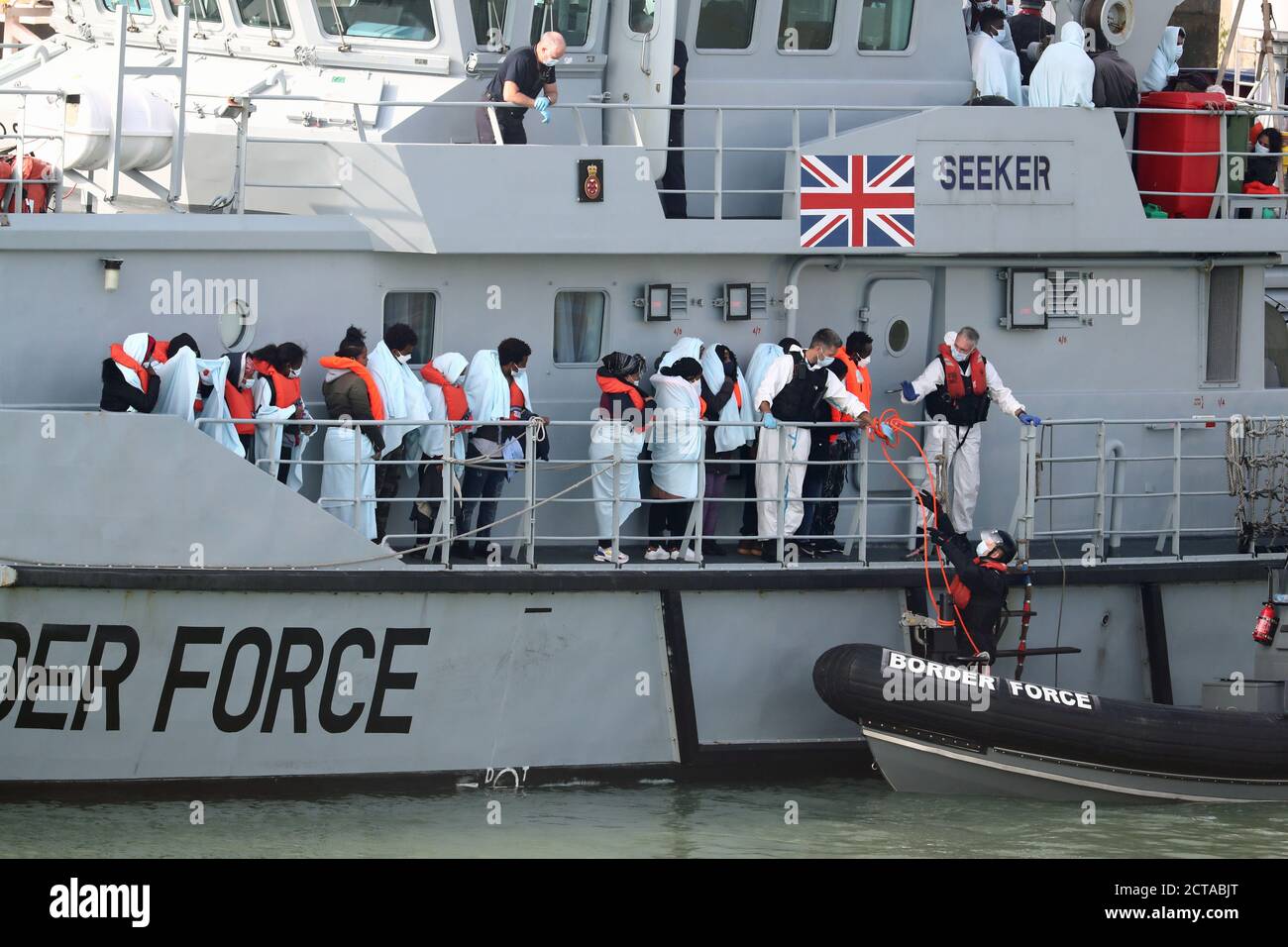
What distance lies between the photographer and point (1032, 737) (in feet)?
32.4

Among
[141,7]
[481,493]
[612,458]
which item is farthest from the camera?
[141,7]

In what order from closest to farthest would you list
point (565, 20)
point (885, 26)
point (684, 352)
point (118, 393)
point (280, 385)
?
point (118, 393) < point (280, 385) < point (684, 352) < point (565, 20) < point (885, 26)

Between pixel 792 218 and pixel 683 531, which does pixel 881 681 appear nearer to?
pixel 683 531

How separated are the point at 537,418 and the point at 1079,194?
3.92 m

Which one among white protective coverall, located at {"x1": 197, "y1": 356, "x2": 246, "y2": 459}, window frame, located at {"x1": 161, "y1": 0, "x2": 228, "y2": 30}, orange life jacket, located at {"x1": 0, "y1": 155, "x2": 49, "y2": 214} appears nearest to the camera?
white protective coverall, located at {"x1": 197, "y1": 356, "x2": 246, "y2": 459}

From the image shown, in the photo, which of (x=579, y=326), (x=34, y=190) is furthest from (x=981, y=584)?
(x=34, y=190)

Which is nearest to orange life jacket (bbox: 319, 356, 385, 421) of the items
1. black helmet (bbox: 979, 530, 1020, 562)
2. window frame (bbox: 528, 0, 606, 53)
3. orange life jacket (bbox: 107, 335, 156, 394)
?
orange life jacket (bbox: 107, 335, 156, 394)

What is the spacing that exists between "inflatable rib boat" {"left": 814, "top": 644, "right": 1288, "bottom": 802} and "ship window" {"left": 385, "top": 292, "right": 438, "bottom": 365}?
9.67ft

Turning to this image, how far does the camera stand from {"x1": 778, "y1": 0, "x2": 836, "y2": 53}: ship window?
11.4m

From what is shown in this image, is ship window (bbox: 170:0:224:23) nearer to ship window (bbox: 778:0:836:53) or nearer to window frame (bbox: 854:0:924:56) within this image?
ship window (bbox: 778:0:836:53)

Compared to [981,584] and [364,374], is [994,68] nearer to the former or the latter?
[981,584]

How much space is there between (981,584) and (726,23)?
390 centimetres

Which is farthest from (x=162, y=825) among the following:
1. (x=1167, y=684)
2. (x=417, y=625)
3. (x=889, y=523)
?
(x=1167, y=684)

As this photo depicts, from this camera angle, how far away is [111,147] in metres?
10.1
